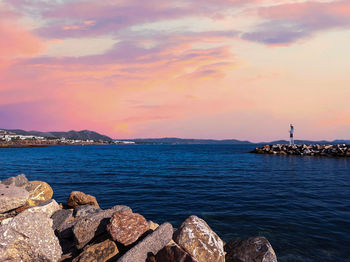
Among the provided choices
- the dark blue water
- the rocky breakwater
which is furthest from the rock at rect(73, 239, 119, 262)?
the dark blue water

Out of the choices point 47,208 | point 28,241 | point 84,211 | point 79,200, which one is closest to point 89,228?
point 28,241

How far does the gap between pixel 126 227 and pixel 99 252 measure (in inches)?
39.5

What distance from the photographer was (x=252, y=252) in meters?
7.09

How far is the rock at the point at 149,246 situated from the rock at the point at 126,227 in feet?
2.47

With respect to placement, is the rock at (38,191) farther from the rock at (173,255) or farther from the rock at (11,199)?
the rock at (173,255)

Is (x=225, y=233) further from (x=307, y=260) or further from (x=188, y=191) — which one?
(x=188, y=191)

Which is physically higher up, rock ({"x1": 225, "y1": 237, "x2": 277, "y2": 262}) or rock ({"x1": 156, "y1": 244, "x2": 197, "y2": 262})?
rock ({"x1": 156, "y1": 244, "x2": 197, "y2": 262})

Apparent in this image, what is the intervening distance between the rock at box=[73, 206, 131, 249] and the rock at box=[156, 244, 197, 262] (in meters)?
2.63

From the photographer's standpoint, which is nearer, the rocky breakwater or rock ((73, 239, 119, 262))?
the rocky breakwater

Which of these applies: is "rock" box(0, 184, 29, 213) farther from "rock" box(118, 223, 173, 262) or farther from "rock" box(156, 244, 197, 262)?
"rock" box(156, 244, 197, 262)

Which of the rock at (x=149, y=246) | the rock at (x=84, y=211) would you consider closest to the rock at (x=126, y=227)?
the rock at (x=149, y=246)

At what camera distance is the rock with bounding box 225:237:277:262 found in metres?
6.85

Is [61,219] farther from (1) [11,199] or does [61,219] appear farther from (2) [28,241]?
(1) [11,199]

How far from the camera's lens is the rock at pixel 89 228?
24.8 feet
